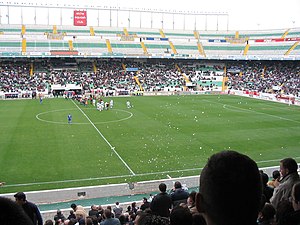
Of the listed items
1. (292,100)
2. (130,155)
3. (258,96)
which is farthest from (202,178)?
(258,96)

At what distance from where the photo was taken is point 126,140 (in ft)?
83.7

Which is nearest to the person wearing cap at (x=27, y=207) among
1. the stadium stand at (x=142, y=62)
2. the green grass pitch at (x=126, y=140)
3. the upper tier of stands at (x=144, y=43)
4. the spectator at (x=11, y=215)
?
the spectator at (x=11, y=215)

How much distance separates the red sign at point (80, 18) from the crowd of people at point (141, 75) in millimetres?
14789

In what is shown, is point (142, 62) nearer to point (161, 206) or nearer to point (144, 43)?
point (144, 43)

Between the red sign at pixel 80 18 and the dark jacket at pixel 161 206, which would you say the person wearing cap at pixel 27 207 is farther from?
the red sign at pixel 80 18

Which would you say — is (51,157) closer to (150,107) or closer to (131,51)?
(150,107)

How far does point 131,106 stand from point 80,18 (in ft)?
141

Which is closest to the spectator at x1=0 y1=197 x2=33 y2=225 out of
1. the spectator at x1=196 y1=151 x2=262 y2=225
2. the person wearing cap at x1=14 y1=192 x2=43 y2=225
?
the spectator at x1=196 y1=151 x2=262 y2=225

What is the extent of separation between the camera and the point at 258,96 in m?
54.3

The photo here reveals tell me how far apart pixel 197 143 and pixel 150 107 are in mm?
17682

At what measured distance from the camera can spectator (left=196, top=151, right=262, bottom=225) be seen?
2189 millimetres

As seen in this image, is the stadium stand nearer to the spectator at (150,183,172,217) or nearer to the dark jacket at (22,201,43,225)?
the spectator at (150,183,172,217)

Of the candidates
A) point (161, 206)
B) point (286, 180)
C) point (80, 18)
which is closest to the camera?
point (286, 180)

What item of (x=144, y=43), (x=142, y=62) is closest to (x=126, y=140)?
(x=142, y=62)
